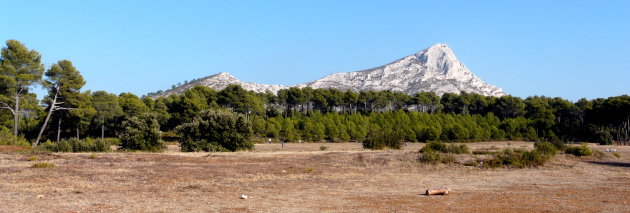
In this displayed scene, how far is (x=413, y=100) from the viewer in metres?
140

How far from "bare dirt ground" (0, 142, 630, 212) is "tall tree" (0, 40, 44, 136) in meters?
24.3

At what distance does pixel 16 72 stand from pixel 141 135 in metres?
16.9

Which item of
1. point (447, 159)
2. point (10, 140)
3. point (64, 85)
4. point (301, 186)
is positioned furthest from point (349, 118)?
point (301, 186)

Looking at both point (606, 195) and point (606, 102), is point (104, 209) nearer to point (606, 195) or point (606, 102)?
point (606, 195)

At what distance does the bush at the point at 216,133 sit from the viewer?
156ft

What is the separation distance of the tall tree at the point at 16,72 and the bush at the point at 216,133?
57.3 feet

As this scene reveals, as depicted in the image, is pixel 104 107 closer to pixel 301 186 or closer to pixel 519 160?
pixel 519 160

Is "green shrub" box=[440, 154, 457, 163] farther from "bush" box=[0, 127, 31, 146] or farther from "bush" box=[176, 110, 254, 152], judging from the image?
"bush" box=[0, 127, 31, 146]

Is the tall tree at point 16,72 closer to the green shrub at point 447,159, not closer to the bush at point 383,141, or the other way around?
the bush at point 383,141

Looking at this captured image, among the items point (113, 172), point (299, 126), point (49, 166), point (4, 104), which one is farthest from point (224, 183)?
point (299, 126)

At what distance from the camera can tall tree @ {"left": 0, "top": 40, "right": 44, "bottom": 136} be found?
51.5 m

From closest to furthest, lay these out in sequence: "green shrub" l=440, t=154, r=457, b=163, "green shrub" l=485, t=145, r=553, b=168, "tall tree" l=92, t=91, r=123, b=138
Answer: "green shrub" l=485, t=145, r=553, b=168, "green shrub" l=440, t=154, r=457, b=163, "tall tree" l=92, t=91, r=123, b=138

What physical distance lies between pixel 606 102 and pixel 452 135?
3168cm

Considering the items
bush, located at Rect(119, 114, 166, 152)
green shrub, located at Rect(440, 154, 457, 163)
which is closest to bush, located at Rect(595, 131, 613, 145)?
green shrub, located at Rect(440, 154, 457, 163)
